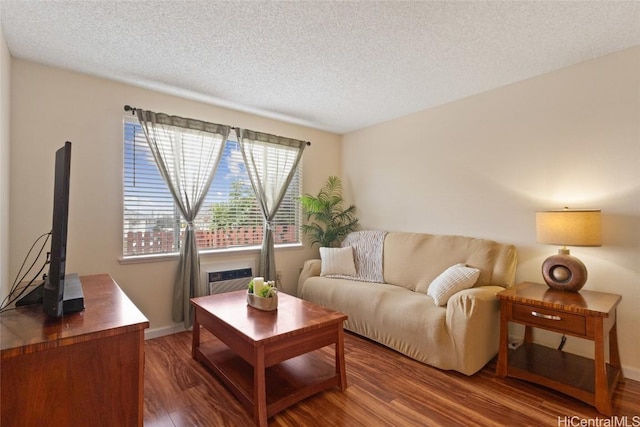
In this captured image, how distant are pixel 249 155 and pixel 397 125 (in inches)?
75.1

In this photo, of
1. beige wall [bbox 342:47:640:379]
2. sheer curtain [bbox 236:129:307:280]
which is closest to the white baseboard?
sheer curtain [bbox 236:129:307:280]

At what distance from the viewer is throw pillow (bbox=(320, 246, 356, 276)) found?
362cm

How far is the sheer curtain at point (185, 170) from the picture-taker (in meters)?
2.99

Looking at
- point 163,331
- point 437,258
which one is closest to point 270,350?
point 163,331

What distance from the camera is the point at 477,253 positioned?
2.84m

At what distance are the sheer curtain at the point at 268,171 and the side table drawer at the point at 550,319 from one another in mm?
2530

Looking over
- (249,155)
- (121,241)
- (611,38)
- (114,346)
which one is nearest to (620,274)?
(611,38)

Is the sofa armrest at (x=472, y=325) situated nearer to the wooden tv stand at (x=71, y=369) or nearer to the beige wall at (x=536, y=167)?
the beige wall at (x=536, y=167)

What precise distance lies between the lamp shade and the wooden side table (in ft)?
1.29
